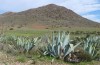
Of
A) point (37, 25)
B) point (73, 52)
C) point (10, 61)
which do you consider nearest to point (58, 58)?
point (73, 52)

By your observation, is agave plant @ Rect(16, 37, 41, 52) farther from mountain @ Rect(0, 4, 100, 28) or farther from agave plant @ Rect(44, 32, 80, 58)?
mountain @ Rect(0, 4, 100, 28)

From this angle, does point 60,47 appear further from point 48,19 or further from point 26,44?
point 48,19

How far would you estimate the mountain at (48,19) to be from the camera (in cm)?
8675

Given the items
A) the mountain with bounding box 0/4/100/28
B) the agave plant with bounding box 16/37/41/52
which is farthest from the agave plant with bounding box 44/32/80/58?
the mountain with bounding box 0/4/100/28

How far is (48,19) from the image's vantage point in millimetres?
94312

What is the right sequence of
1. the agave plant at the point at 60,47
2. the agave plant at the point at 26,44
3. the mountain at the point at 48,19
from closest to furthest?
the agave plant at the point at 60,47, the agave plant at the point at 26,44, the mountain at the point at 48,19

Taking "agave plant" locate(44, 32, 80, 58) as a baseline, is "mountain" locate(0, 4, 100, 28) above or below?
below

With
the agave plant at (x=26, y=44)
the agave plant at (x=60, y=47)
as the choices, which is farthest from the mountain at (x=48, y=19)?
the agave plant at (x=60, y=47)

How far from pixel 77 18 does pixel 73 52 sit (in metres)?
85.3

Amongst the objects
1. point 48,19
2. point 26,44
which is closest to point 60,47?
point 26,44

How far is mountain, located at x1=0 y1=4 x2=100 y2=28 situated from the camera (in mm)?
86750

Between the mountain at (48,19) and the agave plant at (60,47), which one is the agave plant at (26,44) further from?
the mountain at (48,19)

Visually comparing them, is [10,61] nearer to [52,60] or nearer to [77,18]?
[52,60]

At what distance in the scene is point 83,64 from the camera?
13883mm
